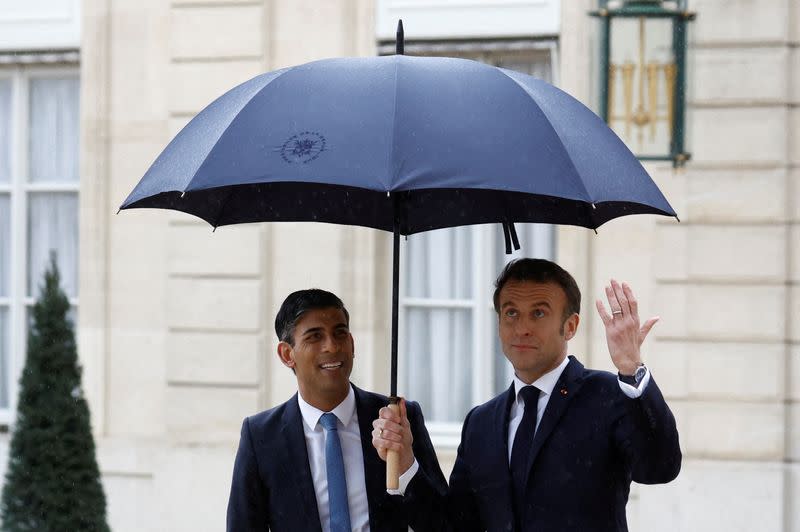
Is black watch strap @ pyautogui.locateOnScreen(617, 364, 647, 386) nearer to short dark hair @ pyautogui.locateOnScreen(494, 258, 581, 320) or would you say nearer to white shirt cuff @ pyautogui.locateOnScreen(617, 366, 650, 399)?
white shirt cuff @ pyautogui.locateOnScreen(617, 366, 650, 399)

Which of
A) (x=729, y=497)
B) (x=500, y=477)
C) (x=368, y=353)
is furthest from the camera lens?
(x=368, y=353)

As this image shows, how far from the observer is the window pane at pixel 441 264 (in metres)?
8.41

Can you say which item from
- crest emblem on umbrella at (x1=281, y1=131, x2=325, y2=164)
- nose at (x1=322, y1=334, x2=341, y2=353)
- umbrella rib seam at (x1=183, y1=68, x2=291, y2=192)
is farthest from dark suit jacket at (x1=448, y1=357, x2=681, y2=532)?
umbrella rib seam at (x1=183, y1=68, x2=291, y2=192)

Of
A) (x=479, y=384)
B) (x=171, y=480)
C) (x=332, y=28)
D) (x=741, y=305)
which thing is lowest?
(x=171, y=480)

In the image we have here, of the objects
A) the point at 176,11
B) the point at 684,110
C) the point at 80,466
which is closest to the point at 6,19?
the point at 176,11

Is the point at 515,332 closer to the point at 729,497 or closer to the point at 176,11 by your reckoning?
the point at 729,497

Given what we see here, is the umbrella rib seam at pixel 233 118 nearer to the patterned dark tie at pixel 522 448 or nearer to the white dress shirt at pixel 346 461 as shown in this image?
the white dress shirt at pixel 346 461

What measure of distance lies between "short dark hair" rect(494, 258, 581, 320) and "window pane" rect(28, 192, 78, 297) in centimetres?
591

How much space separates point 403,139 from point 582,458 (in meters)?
0.97

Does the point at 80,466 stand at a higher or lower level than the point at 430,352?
lower

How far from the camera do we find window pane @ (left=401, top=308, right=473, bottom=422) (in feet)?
27.6

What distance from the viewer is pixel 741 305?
24.6ft

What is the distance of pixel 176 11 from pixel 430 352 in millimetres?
2872

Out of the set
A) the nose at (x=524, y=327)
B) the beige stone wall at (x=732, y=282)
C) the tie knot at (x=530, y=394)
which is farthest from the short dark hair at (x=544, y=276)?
the beige stone wall at (x=732, y=282)
